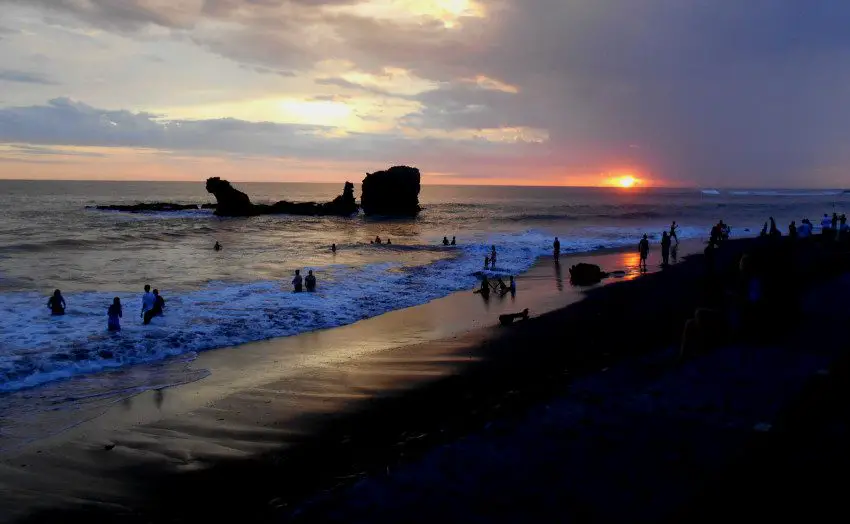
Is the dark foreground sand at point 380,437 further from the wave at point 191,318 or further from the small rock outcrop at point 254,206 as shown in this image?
the small rock outcrop at point 254,206

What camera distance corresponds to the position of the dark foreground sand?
649cm

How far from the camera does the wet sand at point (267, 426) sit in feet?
23.5

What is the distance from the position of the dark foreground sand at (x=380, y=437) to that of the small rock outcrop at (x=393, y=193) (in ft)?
258

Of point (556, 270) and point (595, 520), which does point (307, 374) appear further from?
point (556, 270)

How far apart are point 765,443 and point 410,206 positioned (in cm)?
8755

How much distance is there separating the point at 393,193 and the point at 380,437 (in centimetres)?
8443

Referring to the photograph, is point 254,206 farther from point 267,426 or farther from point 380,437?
point 380,437

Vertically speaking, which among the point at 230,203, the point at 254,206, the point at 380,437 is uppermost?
the point at 230,203

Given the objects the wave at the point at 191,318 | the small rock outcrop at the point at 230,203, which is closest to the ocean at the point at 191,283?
the wave at the point at 191,318

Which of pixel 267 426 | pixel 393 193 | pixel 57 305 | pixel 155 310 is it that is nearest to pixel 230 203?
pixel 393 193

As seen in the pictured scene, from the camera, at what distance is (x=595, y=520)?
5691 mm

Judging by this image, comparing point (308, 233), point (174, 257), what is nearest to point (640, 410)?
point (174, 257)

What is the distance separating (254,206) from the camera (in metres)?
89.6

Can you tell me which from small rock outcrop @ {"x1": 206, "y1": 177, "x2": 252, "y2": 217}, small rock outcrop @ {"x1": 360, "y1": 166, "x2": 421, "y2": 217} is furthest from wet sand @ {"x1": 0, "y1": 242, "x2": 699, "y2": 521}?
small rock outcrop @ {"x1": 360, "y1": 166, "x2": 421, "y2": 217}
